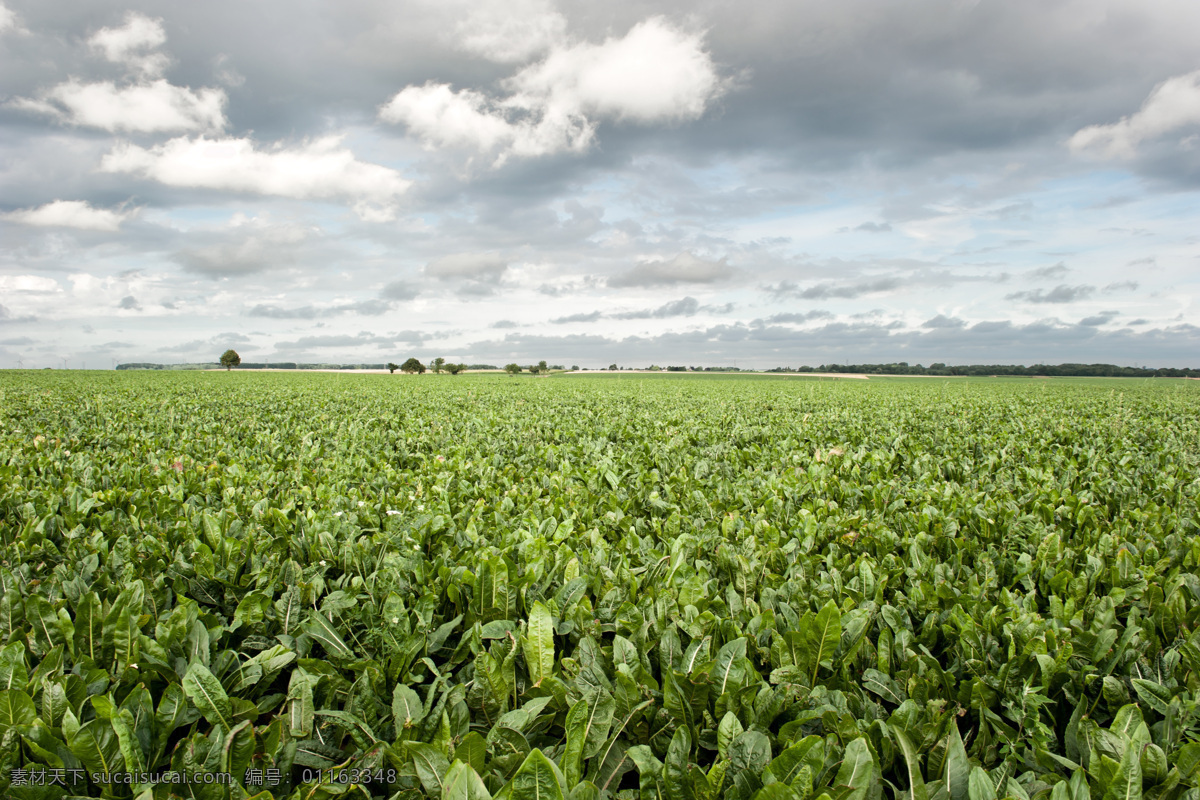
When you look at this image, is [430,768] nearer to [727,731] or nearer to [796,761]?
[727,731]

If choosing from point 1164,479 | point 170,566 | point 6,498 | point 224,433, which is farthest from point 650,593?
point 224,433

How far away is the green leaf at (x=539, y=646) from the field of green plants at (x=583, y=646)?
0.04 feet

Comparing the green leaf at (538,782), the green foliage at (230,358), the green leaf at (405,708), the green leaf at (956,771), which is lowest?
the green leaf at (956,771)

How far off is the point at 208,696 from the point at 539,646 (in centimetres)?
99

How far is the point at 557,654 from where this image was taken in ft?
6.96

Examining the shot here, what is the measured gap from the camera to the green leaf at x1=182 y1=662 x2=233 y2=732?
159 centimetres

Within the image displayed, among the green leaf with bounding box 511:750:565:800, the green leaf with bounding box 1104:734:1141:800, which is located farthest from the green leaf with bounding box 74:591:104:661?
the green leaf with bounding box 1104:734:1141:800

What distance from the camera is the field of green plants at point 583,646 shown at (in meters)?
1.46

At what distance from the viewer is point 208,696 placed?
5.31 ft

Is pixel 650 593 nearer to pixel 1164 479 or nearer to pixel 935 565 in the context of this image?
pixel 935 565

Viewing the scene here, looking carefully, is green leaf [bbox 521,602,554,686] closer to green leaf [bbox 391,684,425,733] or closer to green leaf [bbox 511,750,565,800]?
green leaf [bbox 391,684,425,733]

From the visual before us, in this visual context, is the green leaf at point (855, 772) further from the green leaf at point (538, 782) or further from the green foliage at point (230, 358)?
the green foliage at point (230, 358)

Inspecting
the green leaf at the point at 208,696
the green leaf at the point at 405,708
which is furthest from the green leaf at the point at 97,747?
the green leaf at the point at 405,708

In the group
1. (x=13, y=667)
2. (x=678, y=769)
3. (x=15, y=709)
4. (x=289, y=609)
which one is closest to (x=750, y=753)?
(x=678, y=769)
